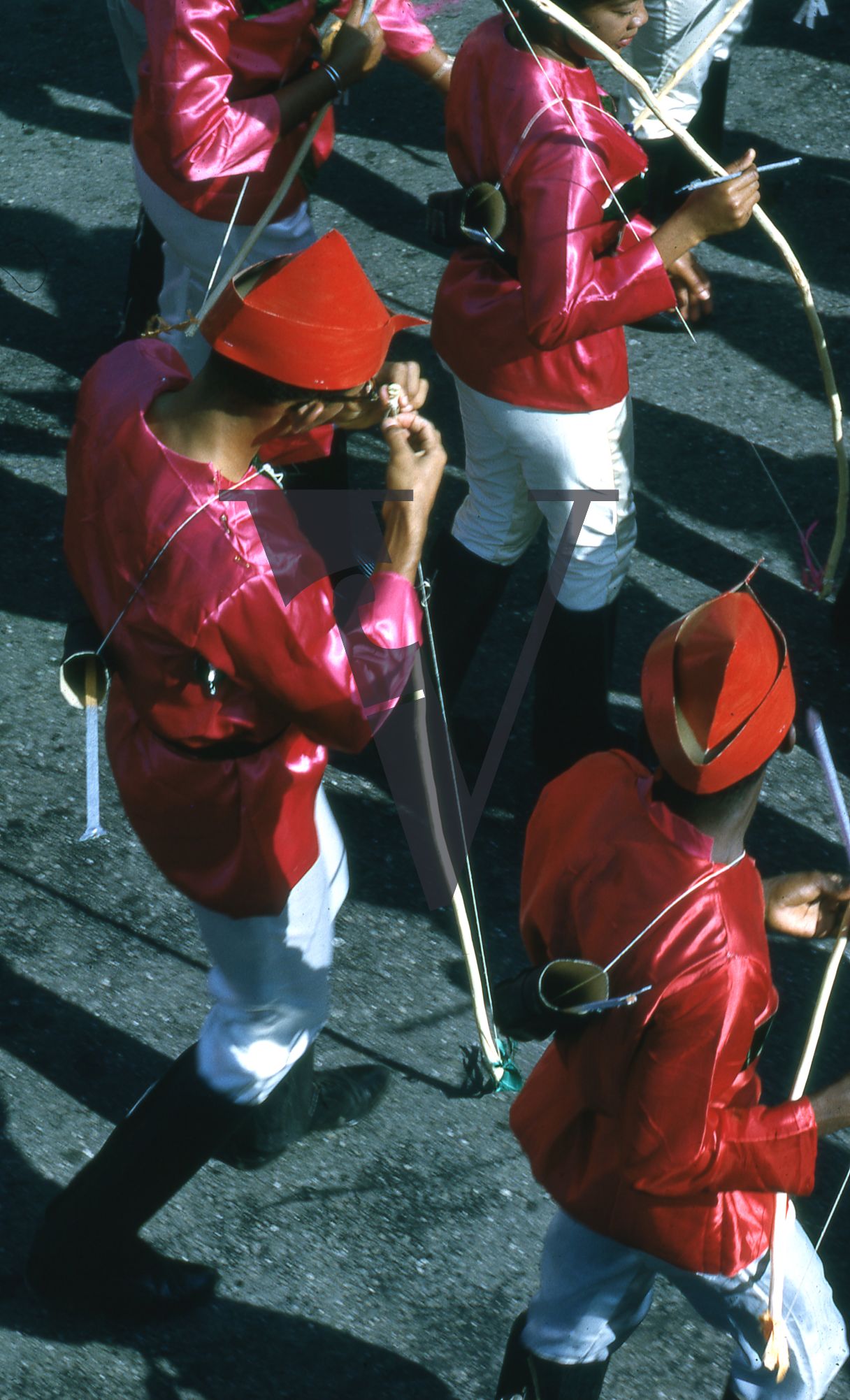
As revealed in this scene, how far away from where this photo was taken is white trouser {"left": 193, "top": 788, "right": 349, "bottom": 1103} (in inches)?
98.6

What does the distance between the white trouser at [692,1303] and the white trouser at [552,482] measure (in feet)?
4.92

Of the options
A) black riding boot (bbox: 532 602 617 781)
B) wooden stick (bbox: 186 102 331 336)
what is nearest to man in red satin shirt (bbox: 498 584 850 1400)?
wooden stick (bbox: 186 102 331 336)

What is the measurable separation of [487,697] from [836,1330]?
6.89 feet

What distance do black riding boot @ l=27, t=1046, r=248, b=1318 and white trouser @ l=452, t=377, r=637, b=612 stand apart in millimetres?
1363

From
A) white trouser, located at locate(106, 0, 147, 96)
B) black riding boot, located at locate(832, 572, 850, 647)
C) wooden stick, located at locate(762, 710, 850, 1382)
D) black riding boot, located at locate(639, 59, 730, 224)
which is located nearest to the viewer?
wooden stick, located at locate(762, 710, 850, 1382)

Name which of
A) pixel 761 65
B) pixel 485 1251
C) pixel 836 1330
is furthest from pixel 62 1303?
pixel 761 65

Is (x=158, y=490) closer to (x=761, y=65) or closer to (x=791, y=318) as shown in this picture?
(x=791, y=318)

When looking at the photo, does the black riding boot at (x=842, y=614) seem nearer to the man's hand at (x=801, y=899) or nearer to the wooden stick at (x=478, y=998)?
the wooden stick at (x=478, y=998)

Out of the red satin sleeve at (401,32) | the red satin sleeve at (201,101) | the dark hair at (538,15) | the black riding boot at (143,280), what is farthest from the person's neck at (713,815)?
the black riding boot at (143,280)

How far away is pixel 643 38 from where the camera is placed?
197 inches

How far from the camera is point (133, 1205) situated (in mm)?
2641

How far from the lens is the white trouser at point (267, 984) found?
8.21 feet

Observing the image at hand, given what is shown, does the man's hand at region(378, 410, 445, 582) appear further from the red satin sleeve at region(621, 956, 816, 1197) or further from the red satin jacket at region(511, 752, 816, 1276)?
the red satin sleeve at region(621, 956, 816, 1197)

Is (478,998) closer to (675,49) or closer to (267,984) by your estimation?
(267,984)
